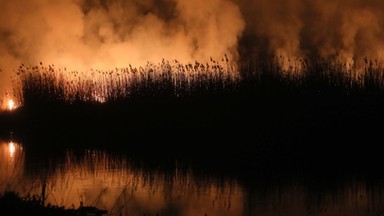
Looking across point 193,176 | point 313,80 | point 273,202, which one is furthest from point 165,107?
point 273,202

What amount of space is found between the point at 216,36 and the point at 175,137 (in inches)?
458

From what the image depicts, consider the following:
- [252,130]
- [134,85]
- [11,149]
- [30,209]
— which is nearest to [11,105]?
[11,149]

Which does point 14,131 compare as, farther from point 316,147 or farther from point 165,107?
point 316,147

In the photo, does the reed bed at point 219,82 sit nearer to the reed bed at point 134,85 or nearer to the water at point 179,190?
the reed bed at point 134,85

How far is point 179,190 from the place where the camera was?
10.2 m

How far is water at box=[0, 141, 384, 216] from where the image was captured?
29.1ft

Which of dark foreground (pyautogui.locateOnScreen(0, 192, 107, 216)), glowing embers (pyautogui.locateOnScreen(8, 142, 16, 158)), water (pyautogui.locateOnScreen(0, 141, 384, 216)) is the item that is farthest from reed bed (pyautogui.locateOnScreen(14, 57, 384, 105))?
dark foreground (pyautogui.locateOnScreen(0, 192, 107, 216))

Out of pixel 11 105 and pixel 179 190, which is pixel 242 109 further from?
pixel 11 105

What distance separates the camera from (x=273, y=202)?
9398 mm

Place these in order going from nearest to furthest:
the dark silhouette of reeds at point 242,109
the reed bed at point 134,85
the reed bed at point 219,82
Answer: the dark silhouette of reeds at point 242,109 < the reed bed at point 219,82 < the reed bed at point 134,85

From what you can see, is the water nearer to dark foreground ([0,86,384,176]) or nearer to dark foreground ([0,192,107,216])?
dark foreground ([0,192,107,216])

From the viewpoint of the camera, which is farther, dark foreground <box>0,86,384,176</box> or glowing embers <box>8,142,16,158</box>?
glowing embers <box>8,142,16,158</box>

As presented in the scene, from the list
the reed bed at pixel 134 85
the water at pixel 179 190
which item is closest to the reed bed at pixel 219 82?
the reed bed at pixel 134 85

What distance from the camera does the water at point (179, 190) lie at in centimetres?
888
